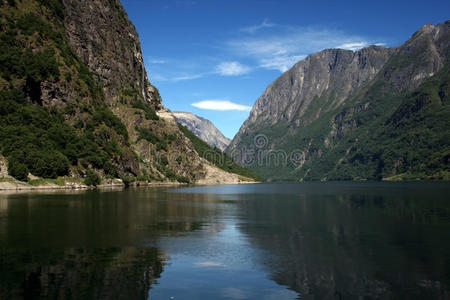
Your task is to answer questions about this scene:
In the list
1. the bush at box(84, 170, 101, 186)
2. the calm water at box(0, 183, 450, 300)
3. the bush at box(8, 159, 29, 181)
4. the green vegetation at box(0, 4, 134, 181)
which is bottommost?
the calm water at box(0, 183, 450, 300)

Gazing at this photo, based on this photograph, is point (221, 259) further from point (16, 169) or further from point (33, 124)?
point (33, 124)

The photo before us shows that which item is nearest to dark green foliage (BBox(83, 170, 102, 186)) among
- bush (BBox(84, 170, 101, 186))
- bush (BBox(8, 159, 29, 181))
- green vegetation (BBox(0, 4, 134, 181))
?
bush (BBox(84, 170, 101, 186))

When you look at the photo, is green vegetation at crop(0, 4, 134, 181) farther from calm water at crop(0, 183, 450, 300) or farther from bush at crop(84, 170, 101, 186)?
calm water at crop(0, 183, 450, 300)

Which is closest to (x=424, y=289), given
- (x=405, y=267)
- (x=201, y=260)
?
(x=405, y=267)

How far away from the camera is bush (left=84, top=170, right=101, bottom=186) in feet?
566

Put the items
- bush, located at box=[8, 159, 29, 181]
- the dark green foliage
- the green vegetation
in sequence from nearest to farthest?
bush, located at box=[8, 159, 29, 181] < the green vegetation < the dark green foliage

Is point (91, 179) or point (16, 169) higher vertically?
point (16, 169)

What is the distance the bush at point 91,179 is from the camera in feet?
566

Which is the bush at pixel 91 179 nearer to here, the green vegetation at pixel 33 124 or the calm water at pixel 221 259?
the green vegetation at pixel 33 124

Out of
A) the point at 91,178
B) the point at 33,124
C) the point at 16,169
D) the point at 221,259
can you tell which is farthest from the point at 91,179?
the point at 221,259

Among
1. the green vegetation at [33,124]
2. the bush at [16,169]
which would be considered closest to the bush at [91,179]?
the green vegetation at [33,124]

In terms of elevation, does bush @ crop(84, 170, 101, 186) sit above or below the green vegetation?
below

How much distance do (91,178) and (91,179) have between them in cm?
40

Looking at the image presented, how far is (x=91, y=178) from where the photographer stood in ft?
571
